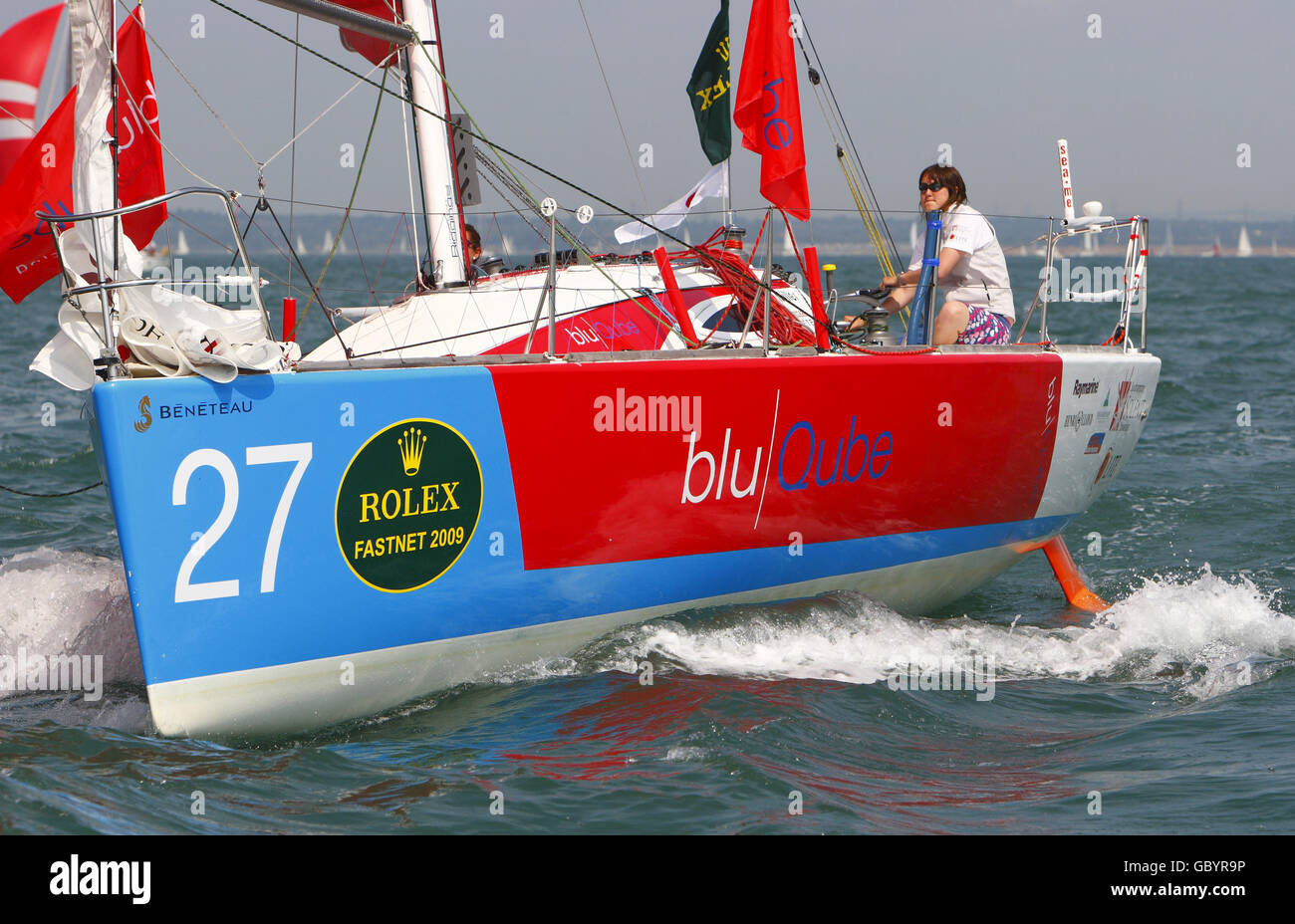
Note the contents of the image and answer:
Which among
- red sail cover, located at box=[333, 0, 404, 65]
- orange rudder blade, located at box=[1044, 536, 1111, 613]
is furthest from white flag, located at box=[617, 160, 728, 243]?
orange rudder blade, located at box=[1044, 536, 1111, 613]

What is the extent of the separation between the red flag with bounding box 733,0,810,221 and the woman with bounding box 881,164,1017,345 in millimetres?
985

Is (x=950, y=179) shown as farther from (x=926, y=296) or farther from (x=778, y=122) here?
(x=778, y=122)

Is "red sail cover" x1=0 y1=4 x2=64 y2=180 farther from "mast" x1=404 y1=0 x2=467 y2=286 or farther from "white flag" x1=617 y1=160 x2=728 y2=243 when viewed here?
"white flag" x1=617 y1=160 x2=728 y2=243

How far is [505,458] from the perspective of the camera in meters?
4.30

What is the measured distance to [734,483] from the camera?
192 inches

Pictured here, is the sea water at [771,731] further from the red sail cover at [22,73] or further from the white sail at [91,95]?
the red sail cover at [22,73]

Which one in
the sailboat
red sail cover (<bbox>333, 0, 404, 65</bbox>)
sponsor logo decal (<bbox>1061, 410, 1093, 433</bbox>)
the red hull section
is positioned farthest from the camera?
sponsor logo decal (<bbox>1061, 410, 1093, 433</bbox>)

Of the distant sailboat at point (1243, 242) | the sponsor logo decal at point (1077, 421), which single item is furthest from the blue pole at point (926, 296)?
the distant sailboat at point (1243, 242)

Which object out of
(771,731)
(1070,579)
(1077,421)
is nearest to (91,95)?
(771,731)

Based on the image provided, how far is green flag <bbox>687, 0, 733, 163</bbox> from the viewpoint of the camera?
20.5ft
